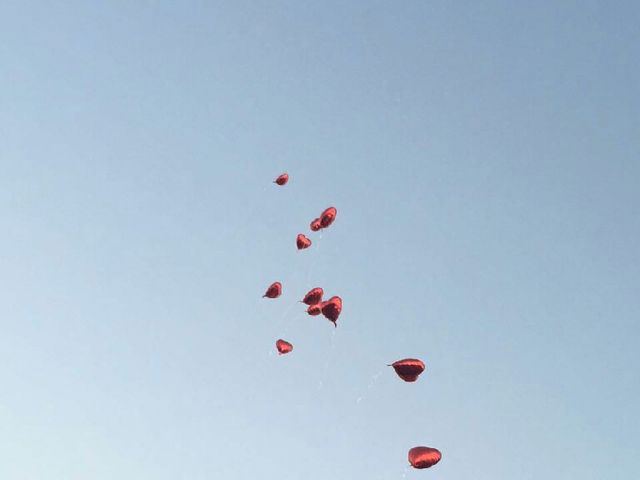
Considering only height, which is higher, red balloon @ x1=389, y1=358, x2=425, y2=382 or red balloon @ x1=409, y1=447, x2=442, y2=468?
red balloon @ x1=389, y1=358, x2=425, y2=382

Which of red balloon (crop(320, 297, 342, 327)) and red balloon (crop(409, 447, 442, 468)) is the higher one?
red balloon (crop(320, 297, 342, 327))

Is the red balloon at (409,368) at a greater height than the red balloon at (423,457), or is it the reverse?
the red balloon at (409,368)


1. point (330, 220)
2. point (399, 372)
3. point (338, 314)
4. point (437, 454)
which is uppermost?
point (330, 220)

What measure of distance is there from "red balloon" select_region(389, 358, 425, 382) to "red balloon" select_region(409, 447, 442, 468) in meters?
2.58

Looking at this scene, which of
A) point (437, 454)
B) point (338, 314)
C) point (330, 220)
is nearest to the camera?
point (437, 454)

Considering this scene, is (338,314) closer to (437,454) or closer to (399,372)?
(399,372)

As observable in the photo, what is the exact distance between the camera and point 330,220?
29.9 meters

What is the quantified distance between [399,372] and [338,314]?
11.4ft

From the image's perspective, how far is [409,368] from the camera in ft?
85.4

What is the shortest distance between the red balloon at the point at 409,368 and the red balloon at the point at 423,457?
2584 millimetres

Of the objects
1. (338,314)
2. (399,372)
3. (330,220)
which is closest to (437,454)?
(399,372)

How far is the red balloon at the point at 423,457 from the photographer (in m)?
25.0

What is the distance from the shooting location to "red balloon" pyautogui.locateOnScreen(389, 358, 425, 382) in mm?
25906

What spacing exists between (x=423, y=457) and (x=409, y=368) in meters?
3.23
